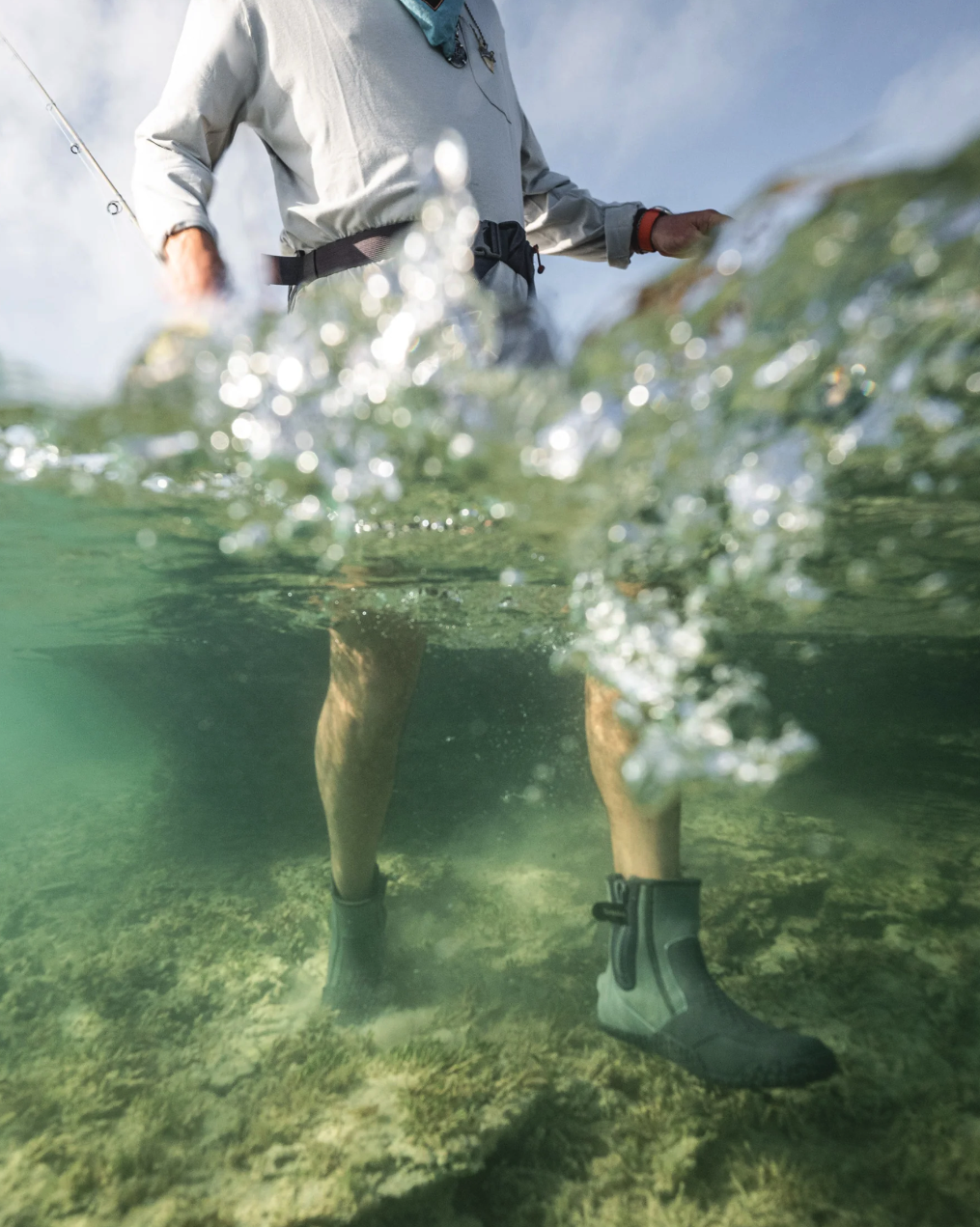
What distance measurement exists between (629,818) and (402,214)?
253 cm

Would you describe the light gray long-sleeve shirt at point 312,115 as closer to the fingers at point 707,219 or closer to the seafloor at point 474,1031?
the fingers at point 707,219

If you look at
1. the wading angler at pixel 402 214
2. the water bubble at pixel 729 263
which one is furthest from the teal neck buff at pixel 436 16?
the water bubble at pixel 729 263

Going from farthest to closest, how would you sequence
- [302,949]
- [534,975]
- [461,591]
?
[461,591]
[302,949]
[534,975]

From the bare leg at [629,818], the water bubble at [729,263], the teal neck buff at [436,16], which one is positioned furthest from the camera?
the bare leg at [629,818]

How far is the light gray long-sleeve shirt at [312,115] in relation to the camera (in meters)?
2.23

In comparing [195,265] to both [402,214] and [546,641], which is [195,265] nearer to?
[402,214]

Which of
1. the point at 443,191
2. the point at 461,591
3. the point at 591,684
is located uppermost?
the point at 443,191

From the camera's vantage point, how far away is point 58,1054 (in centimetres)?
353

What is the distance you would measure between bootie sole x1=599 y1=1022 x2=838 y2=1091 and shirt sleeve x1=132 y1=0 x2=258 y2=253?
3.56m

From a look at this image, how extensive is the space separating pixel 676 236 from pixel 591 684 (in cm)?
211

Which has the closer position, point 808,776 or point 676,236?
point 676,236

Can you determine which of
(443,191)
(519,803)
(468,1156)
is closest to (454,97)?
(443,191)

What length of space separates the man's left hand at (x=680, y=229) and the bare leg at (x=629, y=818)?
205 centimetres

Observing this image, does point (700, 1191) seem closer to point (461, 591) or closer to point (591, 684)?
point (591, 684)
